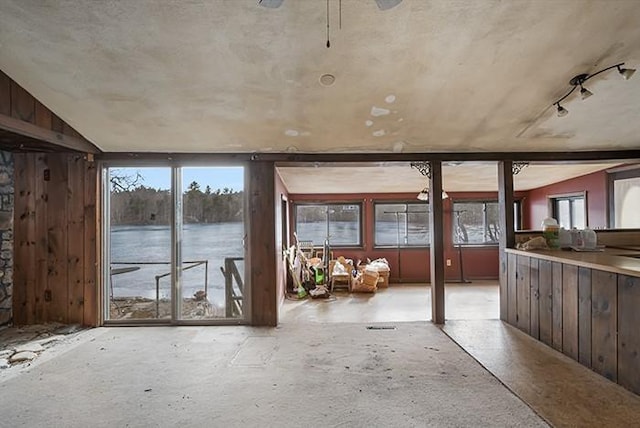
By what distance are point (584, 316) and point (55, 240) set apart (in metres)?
5.65

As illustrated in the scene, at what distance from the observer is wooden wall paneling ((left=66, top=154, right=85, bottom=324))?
424 cm

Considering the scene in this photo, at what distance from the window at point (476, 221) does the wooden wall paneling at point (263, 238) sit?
5.01 m

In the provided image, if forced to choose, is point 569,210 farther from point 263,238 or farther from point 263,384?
point 263,384

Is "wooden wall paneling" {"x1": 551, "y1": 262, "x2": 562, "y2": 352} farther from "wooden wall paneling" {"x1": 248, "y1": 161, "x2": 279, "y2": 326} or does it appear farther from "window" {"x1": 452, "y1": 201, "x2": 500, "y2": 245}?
"window" {"x1": 452, "y1": 201, "x2": 500, "y2": 245}

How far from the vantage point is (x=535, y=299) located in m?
3.82

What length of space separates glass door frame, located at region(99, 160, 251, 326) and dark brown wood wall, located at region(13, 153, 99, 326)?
10 centimetres

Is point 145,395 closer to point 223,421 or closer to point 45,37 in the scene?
point 223,421

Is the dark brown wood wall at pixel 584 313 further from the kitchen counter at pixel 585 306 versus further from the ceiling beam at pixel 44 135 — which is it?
the ceiling beam at pixel 44 135

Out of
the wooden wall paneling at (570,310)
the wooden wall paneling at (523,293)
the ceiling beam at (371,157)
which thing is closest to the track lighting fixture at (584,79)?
the ceiling beam at (371,157)

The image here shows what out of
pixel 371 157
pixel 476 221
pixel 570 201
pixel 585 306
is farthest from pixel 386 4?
pixel 476 221

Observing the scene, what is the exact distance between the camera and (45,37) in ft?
8.25

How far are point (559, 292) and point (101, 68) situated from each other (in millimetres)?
4525

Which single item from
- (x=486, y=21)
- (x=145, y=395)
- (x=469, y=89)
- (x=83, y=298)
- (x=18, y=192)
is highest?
(x=486, y=21)

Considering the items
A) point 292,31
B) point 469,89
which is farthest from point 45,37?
point 469,89
